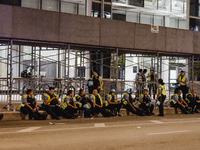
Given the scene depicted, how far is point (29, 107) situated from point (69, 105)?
1.74m

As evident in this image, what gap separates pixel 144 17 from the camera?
78.9ft

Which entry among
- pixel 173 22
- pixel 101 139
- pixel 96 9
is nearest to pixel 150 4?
pixel 173 22

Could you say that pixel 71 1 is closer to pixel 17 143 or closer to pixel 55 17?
pixel 55 17

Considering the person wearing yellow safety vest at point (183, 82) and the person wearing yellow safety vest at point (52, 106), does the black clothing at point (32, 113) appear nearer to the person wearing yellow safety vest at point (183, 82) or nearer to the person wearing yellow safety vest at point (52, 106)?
the person wearing yellow safety vest at point (52, 106)

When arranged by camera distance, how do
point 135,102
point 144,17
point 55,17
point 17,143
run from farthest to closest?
point 144,17 → point 135,102 → point 55,17 → point 17,143

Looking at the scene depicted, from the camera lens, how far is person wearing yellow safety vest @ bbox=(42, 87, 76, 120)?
11.5m

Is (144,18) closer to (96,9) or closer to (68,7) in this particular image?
(68,7)

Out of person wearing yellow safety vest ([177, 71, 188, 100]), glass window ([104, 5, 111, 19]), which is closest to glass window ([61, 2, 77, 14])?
glass window ([104, 5, 111, 19])

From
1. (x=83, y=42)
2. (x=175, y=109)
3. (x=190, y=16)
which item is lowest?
(x=175, y=109)

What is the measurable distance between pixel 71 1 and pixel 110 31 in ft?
22.6

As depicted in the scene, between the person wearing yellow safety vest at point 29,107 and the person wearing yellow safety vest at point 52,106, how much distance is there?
337 mm

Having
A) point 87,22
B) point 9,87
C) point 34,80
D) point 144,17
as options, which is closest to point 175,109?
point 87,22

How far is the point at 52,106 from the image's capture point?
38.2 feet

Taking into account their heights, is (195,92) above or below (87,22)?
Answer: below
